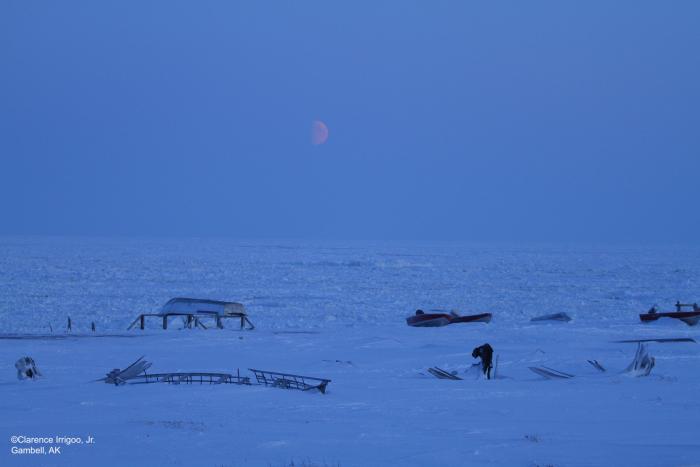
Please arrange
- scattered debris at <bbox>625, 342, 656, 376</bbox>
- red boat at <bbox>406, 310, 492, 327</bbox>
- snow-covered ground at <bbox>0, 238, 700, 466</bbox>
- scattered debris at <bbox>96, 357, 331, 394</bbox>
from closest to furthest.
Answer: snow-covered ground at <bbox>0, 238, 700, 466</bbox>
scattered debris at <bbox>96, 357, 331, 394</bbox>
scattered debris at <bbox>625, 342, 656, 376</bbox>
red boat at <bbox>406, 310, 492, 327</bbox>

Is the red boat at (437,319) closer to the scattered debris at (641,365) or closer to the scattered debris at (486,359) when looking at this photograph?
the scattered debris at (486,359)

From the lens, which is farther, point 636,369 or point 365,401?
point 636,369

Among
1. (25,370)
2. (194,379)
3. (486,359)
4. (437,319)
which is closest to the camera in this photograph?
(25,370)

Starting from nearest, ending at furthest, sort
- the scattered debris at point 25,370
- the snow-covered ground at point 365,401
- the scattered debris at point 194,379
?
the snow-covered ground at point 365,401 < the scattered debris at point 194,379 < the scattered debris at point 25,370

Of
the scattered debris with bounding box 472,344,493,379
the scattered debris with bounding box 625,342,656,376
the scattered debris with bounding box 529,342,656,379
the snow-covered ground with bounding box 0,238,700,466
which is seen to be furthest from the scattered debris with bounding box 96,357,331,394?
the scattered debris with bounding box 625,342,656,376

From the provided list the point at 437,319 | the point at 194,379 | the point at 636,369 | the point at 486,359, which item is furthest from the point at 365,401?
the point at 437,319

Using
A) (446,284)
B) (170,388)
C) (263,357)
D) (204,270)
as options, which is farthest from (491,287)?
(170,388)

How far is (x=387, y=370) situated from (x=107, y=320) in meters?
24.7

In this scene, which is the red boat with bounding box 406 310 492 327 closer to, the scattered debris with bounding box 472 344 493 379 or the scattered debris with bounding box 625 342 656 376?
the scattered debris with bounding box 472 344 493 379

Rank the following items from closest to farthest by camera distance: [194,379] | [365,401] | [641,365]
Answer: [365,401] < [194,379] < [641,365]

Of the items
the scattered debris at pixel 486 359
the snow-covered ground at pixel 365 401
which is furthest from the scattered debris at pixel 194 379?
the scattered debris at pixel 486 359

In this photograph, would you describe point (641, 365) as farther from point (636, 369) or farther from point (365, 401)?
point (365, 401)

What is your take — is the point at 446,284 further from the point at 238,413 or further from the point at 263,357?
the point at 238,413

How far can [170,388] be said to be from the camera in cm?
1662
